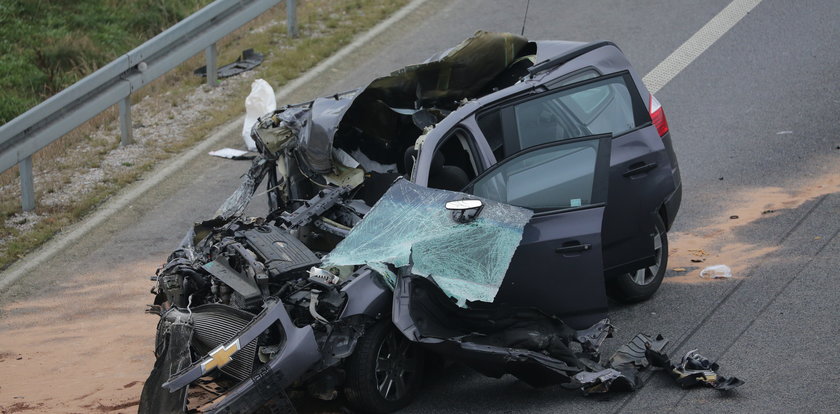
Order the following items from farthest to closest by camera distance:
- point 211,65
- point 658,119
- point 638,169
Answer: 1. point 211,65
2. point 658,119
3. point 638,169

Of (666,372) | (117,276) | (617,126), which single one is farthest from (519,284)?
(117,276)

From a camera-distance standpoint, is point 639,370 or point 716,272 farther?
point 716,272

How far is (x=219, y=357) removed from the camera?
6.98m

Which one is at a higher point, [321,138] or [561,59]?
[561,59]

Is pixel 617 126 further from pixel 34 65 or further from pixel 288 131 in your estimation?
pixel 34 65

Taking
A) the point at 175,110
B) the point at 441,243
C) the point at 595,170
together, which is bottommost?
the point at 175,110

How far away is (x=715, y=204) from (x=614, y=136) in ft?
9.16

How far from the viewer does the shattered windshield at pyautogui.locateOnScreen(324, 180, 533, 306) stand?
7520mm

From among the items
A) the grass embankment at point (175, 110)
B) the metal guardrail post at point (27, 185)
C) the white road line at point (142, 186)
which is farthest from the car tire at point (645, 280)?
the metal guardrail post at point (27, 185)

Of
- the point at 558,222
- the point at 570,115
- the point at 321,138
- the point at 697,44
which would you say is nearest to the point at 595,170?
the point at 558,222

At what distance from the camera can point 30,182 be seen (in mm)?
12008

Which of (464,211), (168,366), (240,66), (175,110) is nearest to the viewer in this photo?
(168,366)

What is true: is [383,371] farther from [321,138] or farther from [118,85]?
[118,85]

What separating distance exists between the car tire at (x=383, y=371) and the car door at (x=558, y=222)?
2.42ft
